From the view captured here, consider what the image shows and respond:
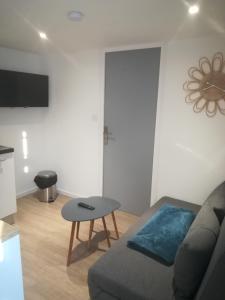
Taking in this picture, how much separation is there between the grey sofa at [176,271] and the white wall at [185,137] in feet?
2.63

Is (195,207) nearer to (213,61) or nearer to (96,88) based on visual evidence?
(213,61)

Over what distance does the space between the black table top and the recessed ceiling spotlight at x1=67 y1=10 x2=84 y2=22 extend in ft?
5.72

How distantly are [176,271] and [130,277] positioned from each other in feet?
1.12

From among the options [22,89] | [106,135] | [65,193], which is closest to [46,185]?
[65,193]

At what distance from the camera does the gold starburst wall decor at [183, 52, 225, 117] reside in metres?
2.46

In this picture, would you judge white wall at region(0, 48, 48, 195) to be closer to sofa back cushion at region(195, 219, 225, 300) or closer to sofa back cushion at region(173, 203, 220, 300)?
sofa back cushion at region(173, 203, 220, 300)

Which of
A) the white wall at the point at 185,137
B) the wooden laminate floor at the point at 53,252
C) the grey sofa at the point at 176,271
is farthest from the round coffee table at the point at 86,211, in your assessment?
the white wall at the point at 185,137

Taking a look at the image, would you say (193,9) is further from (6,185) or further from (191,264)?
(6,185)

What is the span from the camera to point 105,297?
5.29ft

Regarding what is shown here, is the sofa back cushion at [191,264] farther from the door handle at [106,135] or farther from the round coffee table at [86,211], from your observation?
the door handle at [106,135]

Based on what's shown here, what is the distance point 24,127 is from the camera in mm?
3754

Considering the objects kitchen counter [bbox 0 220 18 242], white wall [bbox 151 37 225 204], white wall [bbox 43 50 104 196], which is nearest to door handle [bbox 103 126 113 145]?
white wall [bbox 43 50 104 196]

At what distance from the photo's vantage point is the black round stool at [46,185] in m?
3.61

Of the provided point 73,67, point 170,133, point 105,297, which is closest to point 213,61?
point 170,133
